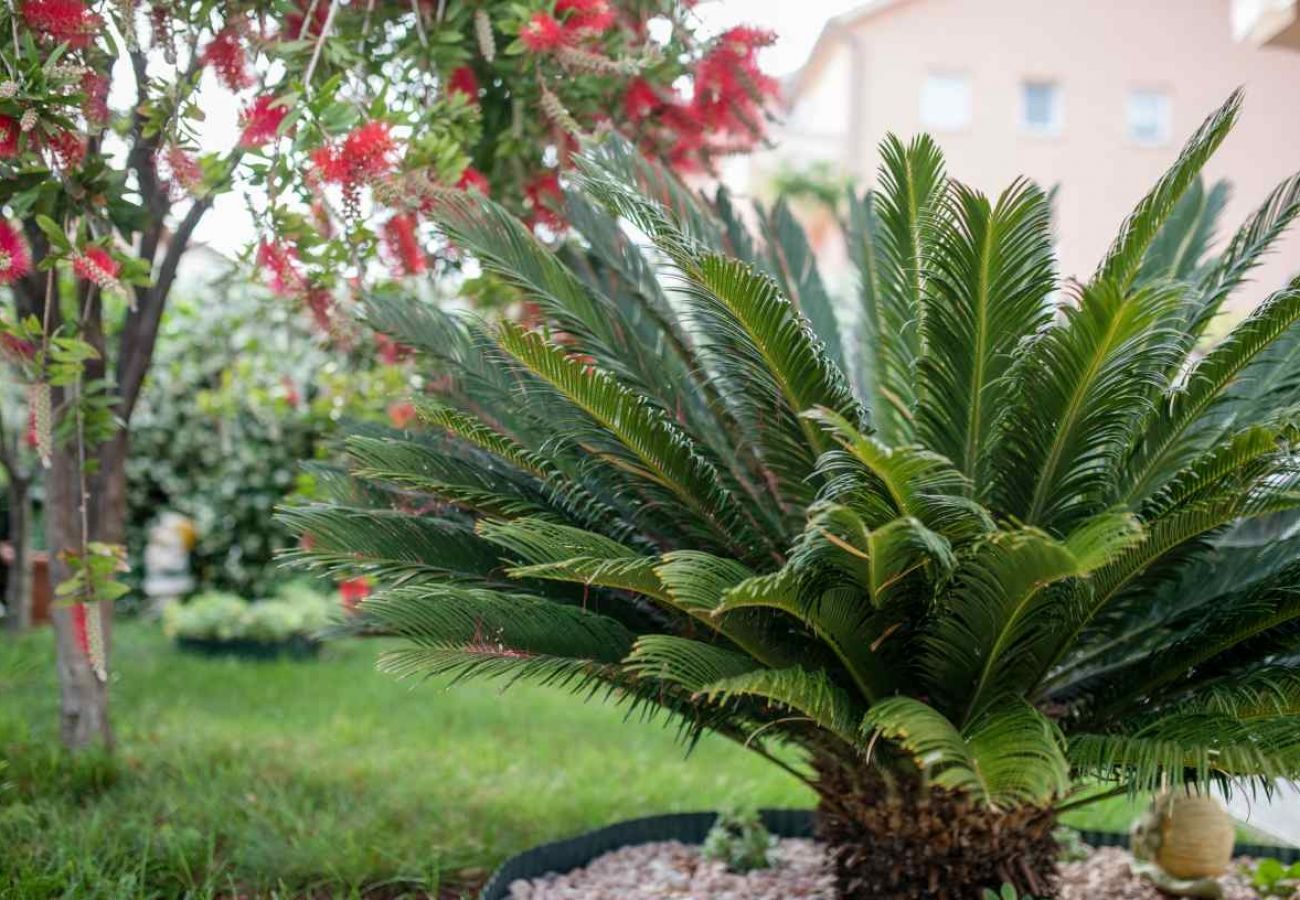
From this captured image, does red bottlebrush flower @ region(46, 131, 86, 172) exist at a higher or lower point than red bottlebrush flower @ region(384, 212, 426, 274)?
higher

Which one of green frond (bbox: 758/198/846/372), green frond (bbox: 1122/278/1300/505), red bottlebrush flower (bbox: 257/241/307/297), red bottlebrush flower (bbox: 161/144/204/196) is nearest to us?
green frond (bbox: 1122/278/1300/505)

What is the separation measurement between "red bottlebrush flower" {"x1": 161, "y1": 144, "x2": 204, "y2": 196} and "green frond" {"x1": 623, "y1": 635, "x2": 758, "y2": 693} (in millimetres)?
1665

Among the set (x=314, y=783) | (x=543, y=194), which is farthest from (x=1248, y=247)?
(x=314, y=783)

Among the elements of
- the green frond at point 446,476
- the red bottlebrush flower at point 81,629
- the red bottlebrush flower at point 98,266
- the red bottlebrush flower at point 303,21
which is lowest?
the red bottlebrush flower at point 81,629

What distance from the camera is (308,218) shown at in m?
3.52

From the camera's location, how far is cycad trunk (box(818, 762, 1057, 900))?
9.52 ft

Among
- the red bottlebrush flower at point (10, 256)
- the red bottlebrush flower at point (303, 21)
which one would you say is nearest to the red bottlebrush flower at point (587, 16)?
the red bottlebrush flower at point (303, 21)

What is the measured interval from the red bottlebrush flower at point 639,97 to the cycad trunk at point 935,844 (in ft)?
7.44

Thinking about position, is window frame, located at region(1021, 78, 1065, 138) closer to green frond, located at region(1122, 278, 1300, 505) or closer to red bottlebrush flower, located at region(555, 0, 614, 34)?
red bottlebrush flower, located at region(555, 0, 614, 34)

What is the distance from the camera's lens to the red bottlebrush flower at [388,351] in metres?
3.96

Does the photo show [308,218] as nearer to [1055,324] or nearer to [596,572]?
[596,572]

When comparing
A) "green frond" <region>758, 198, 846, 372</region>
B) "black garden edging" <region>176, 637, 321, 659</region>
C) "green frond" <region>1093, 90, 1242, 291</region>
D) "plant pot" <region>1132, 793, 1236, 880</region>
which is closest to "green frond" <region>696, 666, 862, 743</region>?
"green frond" <region>1093, 90, 1242, 291</region>

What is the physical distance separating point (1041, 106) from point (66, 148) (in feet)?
52.6

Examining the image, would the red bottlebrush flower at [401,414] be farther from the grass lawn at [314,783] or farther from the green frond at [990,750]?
the green frond at [990,750]
